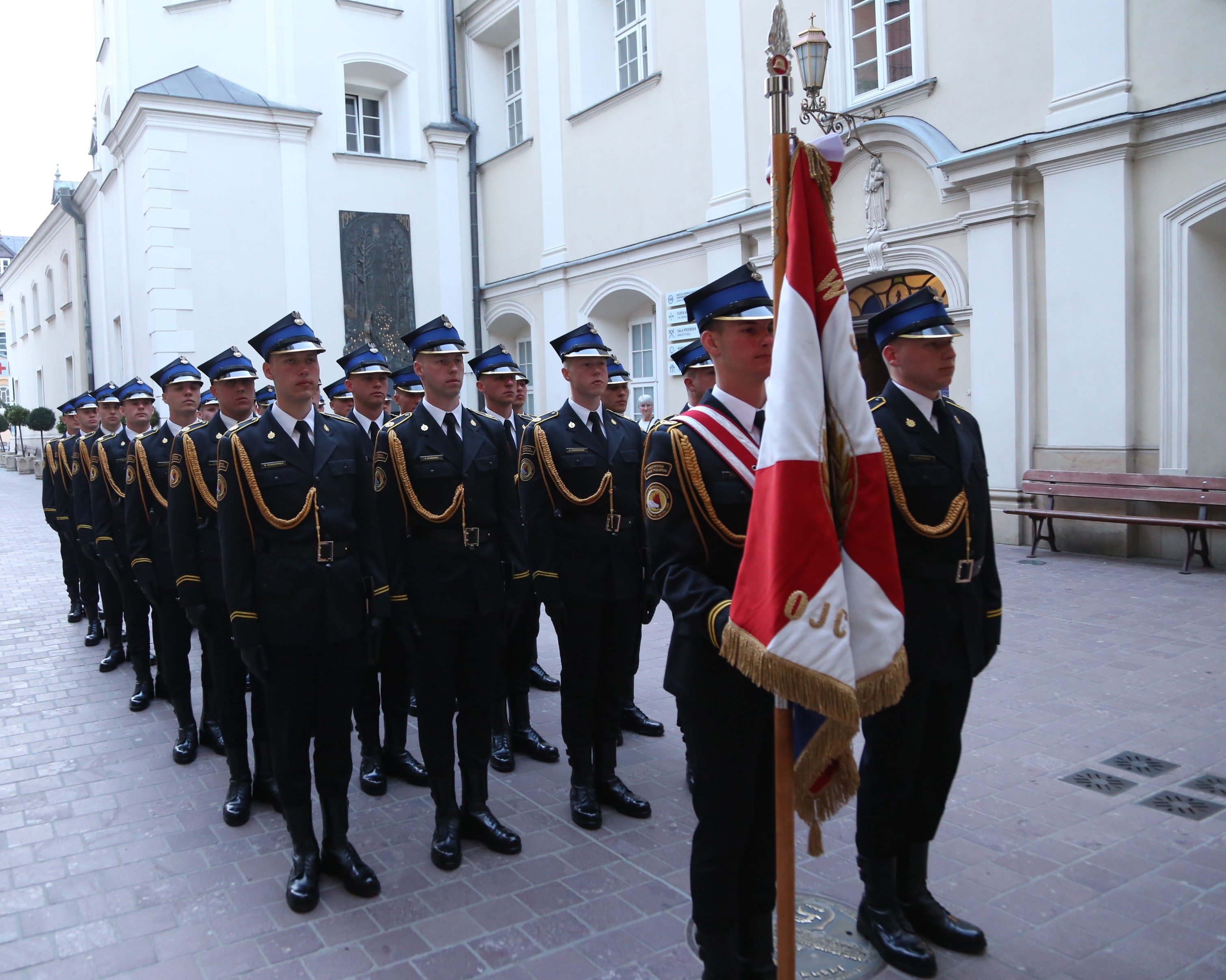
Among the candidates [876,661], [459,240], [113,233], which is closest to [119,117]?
[113,233]

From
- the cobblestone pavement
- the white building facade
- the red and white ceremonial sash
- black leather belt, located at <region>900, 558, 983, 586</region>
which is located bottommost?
the cobblestone pavement

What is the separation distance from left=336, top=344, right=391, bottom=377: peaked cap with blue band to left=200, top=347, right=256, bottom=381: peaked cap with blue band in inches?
52.2

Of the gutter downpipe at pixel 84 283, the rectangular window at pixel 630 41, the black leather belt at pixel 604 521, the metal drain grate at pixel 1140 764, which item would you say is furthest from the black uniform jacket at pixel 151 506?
the gutter downpipe at pixel 84 283

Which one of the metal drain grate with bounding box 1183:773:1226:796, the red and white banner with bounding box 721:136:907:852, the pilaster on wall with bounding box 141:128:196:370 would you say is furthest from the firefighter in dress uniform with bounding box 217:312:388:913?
the pilaster on wall with bounding box 141:128:196:370

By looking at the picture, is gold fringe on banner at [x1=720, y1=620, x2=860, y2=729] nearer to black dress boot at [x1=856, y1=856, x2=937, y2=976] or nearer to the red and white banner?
the red and white banner

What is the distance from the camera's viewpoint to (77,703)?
6.39 meters

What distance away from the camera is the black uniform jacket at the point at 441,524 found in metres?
3.91

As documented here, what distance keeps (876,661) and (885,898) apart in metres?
1.08

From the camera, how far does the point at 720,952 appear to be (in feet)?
8.71

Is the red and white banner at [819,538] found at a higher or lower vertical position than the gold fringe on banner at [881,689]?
higher

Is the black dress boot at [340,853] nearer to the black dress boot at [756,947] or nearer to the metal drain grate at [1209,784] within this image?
the black dress boot at [756,947]

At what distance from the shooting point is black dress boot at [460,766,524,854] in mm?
3910

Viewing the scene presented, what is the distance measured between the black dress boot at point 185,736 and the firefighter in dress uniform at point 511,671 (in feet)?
5.29

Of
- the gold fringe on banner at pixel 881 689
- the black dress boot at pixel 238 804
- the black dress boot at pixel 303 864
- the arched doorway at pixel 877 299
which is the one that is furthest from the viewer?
the arched doorway at pixel 877 299
